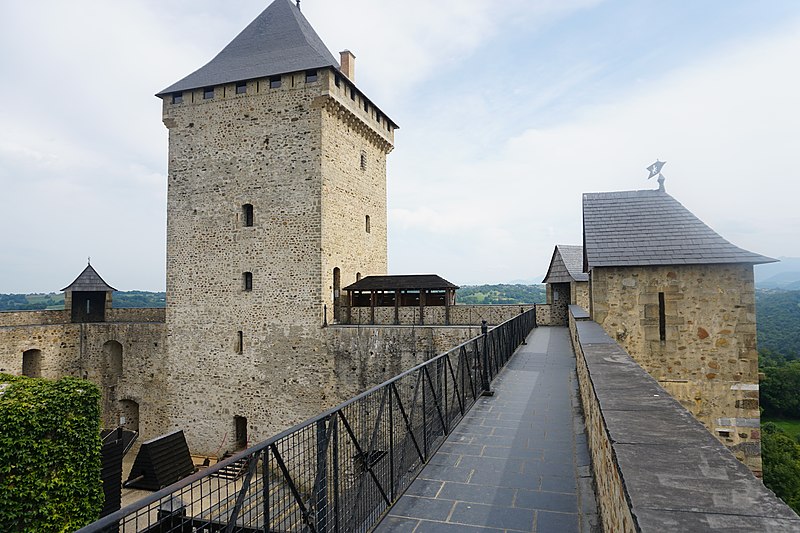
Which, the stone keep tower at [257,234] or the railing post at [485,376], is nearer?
the railing post at [485,376]

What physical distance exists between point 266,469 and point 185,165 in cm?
1787

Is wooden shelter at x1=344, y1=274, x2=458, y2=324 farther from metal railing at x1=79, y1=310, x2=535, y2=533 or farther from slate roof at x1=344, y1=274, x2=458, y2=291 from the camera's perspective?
metal railing at x1=79, y1=310, x2=535, y2=533

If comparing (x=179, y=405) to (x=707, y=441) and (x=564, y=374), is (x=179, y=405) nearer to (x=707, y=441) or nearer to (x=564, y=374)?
(x=564, y=374)

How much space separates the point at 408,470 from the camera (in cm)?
484

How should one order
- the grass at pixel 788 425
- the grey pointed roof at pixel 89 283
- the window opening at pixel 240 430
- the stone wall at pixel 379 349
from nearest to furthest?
the stone wall at pixel 379 349
the window opening at pixel 240 430
the grey pointed roof at pixel 89 283
the grass at pixel 788 425

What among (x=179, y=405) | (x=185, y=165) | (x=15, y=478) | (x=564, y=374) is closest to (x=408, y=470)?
(x=564, y=374)

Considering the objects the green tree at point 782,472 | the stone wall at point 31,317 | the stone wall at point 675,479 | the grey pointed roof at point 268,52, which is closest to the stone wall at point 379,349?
the grey pointed roof at point 268,52

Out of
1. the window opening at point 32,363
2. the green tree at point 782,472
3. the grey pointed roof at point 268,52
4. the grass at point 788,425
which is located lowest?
the grass at point 788,425

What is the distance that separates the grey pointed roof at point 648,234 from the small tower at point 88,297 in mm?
20010

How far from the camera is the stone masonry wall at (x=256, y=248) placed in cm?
1656

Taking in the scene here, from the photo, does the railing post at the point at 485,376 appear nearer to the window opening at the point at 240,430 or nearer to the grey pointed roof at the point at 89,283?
the window opening at the point at 240,430

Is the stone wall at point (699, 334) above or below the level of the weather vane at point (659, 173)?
below

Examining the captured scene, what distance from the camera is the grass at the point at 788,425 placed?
33.0 metres

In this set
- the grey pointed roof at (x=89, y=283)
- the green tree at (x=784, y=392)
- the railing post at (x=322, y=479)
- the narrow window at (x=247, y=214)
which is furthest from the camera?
the green tree at (x=784, y=392)
